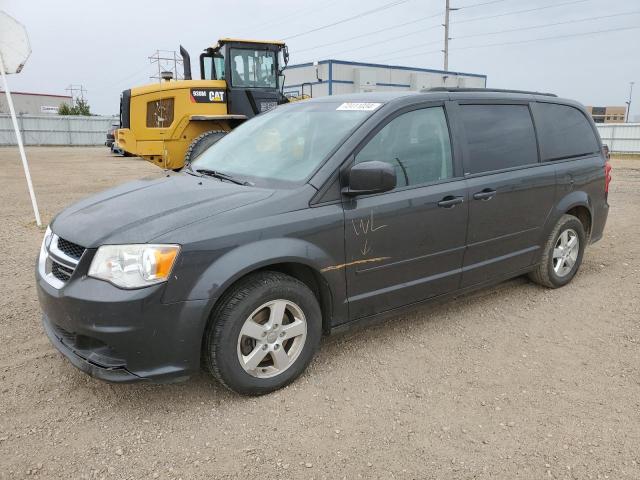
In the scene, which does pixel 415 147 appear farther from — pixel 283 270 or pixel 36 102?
pixel 36 102

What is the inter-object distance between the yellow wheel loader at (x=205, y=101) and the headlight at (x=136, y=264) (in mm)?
8684

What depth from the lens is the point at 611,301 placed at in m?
4.43

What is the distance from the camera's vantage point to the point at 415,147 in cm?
351

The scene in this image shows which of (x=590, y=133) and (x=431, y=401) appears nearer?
(x=431, y=401)

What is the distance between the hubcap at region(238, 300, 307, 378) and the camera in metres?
2.83

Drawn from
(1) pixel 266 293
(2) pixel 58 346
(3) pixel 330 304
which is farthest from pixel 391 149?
(2) pixel 58 346

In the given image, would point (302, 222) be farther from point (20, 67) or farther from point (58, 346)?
point (20, 67)

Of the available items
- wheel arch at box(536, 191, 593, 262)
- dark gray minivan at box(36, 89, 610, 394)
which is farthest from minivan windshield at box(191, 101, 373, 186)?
wheel arch at box(536, 191, 593, 262)

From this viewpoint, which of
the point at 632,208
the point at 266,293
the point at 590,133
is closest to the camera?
the point at 266,293

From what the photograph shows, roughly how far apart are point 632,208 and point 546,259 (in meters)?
5.62

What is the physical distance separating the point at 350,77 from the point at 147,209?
87.2 ft

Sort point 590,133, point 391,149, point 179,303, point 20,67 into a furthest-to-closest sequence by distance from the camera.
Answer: point 20,67 → point 590,133 → point 391,149 → point 179,303

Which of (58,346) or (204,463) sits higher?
(58,346)

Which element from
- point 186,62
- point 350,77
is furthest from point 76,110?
point 186,62
